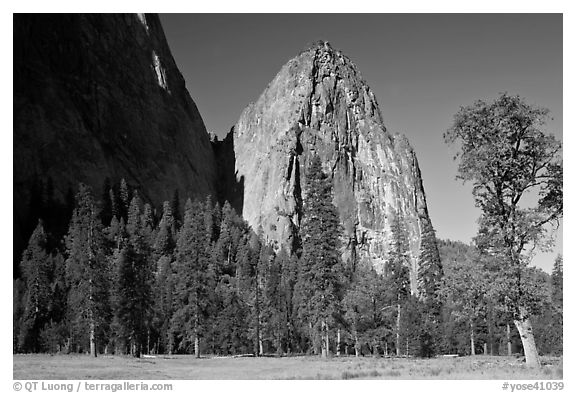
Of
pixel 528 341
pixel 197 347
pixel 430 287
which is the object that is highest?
pixel 430 287

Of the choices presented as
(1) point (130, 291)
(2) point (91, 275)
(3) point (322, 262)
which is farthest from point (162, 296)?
(3) point (322, 262)

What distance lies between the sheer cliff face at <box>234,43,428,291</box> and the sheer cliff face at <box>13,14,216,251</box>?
2115 centimetres

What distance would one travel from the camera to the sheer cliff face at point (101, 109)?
10738 centimetres

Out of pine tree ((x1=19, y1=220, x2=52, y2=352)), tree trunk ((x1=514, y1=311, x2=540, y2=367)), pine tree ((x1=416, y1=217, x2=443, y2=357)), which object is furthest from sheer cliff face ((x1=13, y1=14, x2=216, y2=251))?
tree trunk ((x1=514, y1=311, x2=540, y2=367))

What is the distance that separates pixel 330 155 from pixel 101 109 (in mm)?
68856

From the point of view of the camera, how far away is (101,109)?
128250mm

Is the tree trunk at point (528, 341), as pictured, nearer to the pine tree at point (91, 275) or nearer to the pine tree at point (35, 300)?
the pine tree at point (91, 275)

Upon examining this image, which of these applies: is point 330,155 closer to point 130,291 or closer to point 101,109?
point 101,109

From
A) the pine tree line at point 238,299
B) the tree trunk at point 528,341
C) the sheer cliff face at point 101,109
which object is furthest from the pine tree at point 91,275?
the sheer cliff face at point 101,109

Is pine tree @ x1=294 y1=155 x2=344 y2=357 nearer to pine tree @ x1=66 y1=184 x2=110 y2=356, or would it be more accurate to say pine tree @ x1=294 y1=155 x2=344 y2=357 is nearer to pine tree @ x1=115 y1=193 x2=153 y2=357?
pine tree @ x1=115 y1=193 x2=153 y2=357

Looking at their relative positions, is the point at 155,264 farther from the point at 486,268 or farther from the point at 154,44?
the point at 154,44

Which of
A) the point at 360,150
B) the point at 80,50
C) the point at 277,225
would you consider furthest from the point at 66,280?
the point at 360,150

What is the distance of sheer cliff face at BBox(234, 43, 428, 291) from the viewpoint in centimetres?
15812

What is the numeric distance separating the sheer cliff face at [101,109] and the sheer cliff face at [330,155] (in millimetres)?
21154
